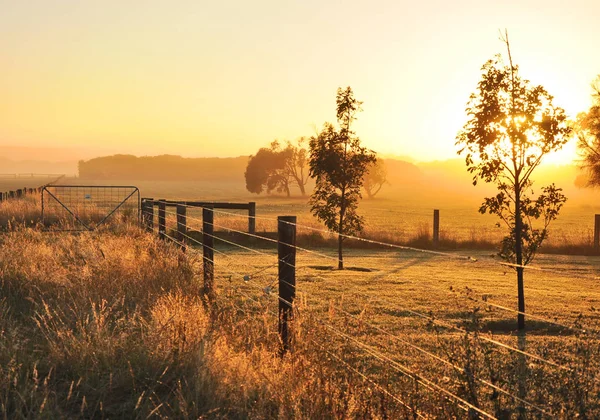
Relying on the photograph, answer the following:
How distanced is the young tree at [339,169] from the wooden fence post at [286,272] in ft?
50.7

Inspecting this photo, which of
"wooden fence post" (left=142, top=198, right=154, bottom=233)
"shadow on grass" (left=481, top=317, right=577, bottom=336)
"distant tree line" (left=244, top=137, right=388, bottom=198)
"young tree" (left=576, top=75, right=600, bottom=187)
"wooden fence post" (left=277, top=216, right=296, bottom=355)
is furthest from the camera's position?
"distant tree line" (left=244, top=137, right=388, bottom=198)

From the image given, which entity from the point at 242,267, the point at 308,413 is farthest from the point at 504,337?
the point at 242,267

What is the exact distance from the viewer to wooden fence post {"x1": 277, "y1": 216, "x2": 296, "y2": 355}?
21.5ft

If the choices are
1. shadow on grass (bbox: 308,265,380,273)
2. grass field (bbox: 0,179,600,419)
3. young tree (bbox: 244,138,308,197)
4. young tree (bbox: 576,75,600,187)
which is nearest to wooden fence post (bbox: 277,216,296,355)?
grass field (bbox: 0,179,600,419)

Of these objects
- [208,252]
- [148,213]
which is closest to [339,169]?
[148,213]

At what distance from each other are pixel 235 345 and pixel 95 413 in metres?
1.65

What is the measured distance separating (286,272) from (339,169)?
15.9 meters

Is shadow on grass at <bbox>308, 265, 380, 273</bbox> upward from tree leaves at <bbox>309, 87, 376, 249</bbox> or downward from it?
downward

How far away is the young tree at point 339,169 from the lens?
22.3 m

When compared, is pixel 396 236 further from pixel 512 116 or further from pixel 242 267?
pixel 512 116

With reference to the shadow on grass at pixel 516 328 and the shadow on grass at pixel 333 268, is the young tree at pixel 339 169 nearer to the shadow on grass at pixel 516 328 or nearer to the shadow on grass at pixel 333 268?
the shadow on grass at pixel 333 268

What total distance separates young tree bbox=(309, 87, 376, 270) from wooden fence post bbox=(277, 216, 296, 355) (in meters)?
15.4

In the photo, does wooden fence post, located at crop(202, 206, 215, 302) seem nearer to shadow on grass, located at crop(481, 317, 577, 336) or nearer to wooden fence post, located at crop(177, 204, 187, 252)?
wooden fence post, located at crop(177, 204, 187, 252)

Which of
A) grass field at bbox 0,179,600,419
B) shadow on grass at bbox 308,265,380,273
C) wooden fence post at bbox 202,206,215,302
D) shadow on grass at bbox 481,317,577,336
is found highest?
wooden fence post at bbox 202,206,215,302
